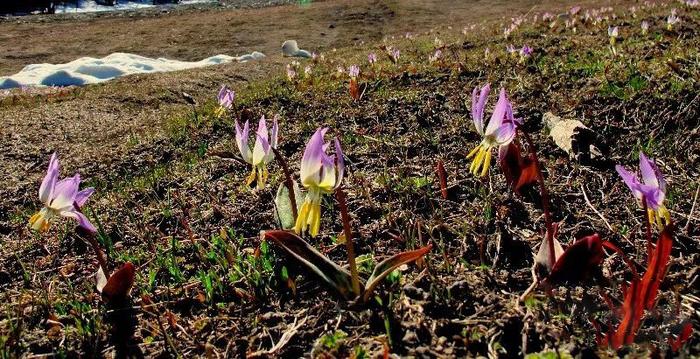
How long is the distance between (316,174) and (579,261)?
2.66 ft

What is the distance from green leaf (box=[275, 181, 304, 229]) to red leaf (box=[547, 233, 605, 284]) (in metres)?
1.09

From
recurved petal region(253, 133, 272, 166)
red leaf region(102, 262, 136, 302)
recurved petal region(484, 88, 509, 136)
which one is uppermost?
recurved petal region(484, 88, 509, 136)

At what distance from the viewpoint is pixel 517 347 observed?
1.50 meters

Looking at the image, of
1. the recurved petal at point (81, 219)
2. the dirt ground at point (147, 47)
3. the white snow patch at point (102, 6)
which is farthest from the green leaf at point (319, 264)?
the white snow patch at point (102, 6)

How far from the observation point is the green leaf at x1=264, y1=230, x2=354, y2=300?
1.69 metres

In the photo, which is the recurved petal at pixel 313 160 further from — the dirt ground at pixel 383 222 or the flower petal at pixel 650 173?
the flower petal at pixel 650 173

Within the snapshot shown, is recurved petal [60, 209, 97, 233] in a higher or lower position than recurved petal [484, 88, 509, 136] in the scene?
lower

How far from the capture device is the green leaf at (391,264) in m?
1.56

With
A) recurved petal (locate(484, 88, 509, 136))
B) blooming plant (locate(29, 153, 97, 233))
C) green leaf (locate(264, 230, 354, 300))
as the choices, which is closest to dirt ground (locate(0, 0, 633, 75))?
blooming plant (locate(29, 153, 97, 233))

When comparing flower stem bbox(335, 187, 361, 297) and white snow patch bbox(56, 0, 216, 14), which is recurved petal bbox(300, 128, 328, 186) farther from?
white snow patch bbox(56, 0, 216, 14)

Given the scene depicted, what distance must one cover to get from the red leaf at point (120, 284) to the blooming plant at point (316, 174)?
71 centimetres

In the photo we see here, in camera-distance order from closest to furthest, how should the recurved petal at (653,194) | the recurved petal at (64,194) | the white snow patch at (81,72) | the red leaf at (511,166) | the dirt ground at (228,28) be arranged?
the recurved petal at (653,194), the recurved petal at (64,194), the red leaf at (511,166), the white snow patch at (81,72), the dirt ground at (228,28)

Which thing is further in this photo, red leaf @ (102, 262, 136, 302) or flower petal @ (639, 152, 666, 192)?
red leaf @ (102, 262, 136, 302)

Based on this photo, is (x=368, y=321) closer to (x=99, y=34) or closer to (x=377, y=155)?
(x=377, y=155)
